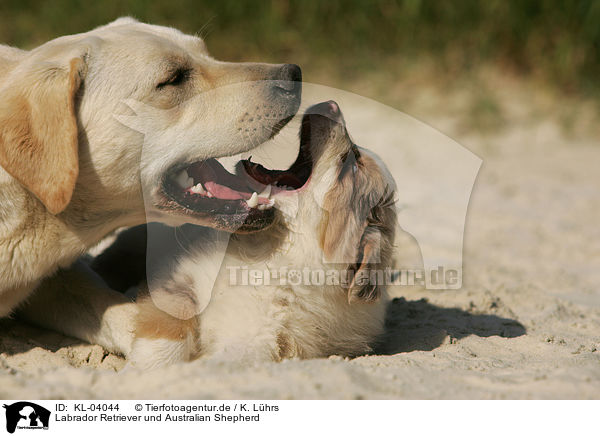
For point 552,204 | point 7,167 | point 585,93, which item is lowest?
point 7,167

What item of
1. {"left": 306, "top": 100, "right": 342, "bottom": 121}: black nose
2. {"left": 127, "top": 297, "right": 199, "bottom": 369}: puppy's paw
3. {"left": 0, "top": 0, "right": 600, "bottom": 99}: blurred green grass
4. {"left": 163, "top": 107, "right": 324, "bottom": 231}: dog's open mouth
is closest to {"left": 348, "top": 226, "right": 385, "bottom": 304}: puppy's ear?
{"left": 163, "top": 107, "right": 324, "bottom": 231}: dog's open mouth

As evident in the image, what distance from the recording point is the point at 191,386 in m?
2.55

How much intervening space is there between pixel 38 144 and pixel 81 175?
28 cm

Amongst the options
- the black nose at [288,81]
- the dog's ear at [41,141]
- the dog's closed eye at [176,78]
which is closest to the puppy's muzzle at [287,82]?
the black nose at [288,81]

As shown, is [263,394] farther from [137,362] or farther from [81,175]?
[81,175]

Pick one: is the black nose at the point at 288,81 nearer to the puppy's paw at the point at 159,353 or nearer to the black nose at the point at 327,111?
the black nose at the point at 327,111

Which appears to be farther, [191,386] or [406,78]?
[406,78]

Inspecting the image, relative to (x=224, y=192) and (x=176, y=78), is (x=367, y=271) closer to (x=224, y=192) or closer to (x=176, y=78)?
(x=224, y=192)

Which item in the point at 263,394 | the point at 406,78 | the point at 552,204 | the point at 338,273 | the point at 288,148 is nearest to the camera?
the point at 263,394

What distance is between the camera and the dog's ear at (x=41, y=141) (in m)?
2.93

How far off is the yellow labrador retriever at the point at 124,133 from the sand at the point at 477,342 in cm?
59

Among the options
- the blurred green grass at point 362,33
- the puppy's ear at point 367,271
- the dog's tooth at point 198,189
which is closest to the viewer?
the puppy's ear at point 367,271

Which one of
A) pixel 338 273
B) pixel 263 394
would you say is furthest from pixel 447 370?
pixel 263 394

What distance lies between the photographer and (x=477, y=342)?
140 inches
